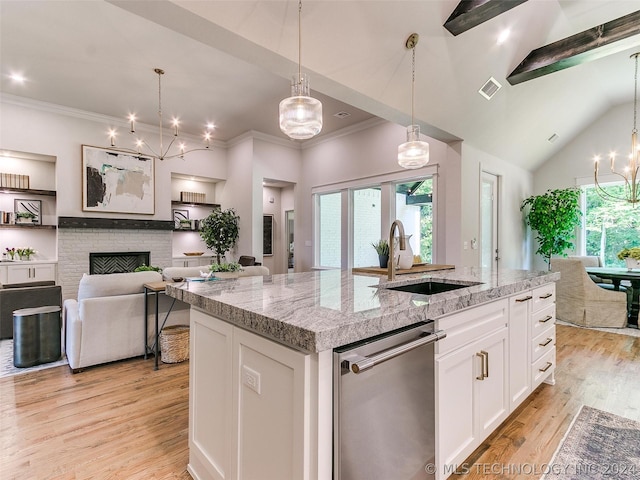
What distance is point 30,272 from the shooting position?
5.03 m

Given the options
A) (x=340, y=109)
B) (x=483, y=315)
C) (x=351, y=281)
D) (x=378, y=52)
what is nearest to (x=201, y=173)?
(x=340, y=109)

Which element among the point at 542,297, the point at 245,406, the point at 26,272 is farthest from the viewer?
the point at 26,272

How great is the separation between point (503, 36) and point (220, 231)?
533 centimetres

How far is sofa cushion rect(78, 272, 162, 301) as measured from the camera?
122 inches

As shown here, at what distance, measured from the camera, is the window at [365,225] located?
19.2 feet

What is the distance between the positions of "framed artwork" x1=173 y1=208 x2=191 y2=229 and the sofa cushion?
3.60m

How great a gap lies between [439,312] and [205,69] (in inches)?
161

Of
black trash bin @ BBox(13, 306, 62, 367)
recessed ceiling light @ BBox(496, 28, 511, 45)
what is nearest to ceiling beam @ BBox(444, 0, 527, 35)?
recessed ceiling light @ BBox(496, 28, 511, 45)

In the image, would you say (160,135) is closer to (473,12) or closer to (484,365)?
(473,12)

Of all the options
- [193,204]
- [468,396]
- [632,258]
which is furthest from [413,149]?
[193,204]

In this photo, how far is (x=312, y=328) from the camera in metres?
0.96

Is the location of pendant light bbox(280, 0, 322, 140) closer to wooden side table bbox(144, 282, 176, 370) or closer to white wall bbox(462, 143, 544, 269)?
wooden side table bbox(144, 282, 176, 370)

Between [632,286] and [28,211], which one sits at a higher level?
[28,211]

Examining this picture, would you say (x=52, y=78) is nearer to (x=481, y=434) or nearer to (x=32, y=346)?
(x=32, y=346)
